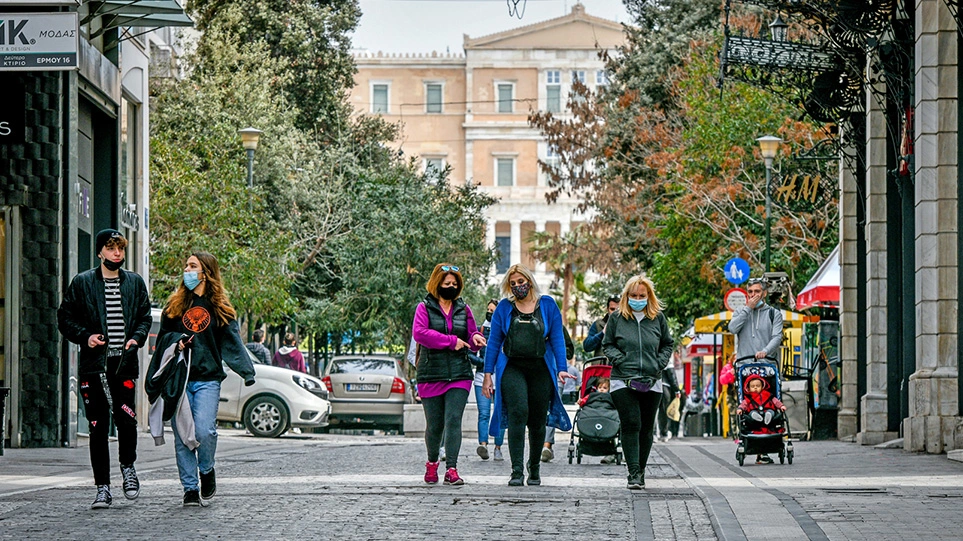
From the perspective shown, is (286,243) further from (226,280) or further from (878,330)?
(878,330)

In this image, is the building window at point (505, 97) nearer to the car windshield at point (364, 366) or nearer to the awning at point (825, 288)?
the car windshield at point (364, 366)

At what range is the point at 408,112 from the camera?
111m

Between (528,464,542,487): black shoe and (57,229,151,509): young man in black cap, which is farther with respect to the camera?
(528,464,542,487): black shoe

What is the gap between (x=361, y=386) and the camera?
31.3m

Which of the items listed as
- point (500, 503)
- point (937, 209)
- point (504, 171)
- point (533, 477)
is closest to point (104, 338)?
point (500, 503)

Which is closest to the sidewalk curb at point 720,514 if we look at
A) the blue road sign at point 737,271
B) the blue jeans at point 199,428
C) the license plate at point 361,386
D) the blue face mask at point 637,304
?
the blue face mask at point 637,304

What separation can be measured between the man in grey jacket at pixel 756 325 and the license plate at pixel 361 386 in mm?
15409

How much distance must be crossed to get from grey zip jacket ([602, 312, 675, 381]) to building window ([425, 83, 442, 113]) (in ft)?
324

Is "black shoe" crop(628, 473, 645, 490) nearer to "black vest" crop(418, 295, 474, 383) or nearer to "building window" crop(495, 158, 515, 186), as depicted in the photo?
"black vest" crop(418, 295, 474, 383)

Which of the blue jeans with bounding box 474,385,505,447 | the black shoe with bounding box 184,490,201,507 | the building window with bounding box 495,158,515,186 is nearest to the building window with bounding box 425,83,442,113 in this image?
the building window with bounding box 495,158,515,186

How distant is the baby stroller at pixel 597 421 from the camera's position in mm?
16531

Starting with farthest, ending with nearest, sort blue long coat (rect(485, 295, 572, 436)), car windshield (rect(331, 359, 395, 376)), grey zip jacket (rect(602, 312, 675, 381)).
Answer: car windshield (rect(331, 359, 395, 376)) < blue long coat (rect(485, 295, 572, 436)) < grey zip jacket (rect(602, 312, 675, 381))

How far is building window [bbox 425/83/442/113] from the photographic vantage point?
111188 millimetres

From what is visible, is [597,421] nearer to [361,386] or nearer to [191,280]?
[191,280]
